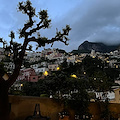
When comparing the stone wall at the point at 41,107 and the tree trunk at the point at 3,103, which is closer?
the tree trunk at the point at 3,103

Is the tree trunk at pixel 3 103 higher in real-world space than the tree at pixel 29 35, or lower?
lower

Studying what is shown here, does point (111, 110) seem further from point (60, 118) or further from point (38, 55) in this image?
point (38, 55)

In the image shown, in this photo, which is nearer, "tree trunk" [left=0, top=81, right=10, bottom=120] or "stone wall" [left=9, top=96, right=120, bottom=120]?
"tree trunk" [left=0, top=81, right=10, bottom=120]

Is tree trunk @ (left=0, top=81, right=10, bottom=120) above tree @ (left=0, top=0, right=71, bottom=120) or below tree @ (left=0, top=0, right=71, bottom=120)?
below

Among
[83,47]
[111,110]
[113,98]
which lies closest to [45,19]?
[111,110]

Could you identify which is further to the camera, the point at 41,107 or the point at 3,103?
the point at 41,107

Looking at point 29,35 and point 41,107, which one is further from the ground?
point 29,35

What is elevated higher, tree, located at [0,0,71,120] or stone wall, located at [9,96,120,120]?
tree, located at [0,0,71,120]

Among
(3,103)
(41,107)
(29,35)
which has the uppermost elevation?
(29,35)

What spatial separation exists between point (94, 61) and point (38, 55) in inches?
2161

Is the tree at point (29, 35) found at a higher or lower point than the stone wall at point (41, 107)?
higher

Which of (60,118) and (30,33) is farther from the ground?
(30,33)

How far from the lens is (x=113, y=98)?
54.2 feet

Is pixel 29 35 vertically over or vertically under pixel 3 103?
over
